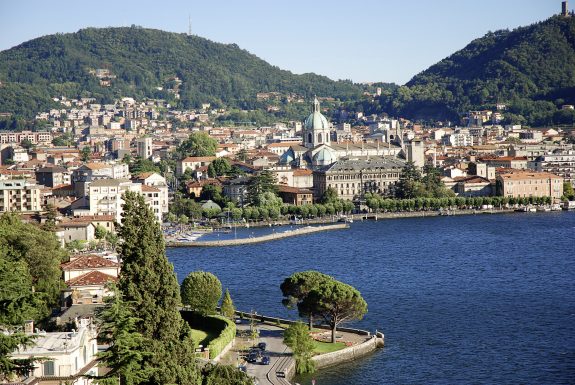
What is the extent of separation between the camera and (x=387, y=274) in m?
24.9

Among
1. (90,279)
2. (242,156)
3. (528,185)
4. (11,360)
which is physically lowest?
(90,279)

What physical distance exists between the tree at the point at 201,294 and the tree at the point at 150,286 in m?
6.74

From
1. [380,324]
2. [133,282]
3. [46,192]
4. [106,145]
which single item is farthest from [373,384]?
[106,145]

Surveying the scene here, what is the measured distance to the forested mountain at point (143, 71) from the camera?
11031 cm

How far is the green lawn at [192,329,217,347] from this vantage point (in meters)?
16.2

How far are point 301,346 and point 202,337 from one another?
1807 millimetres

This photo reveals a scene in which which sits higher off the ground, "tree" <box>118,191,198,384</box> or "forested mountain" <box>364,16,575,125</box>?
"forested mountain" <box>364,16,575,125</box>

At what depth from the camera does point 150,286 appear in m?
10.8

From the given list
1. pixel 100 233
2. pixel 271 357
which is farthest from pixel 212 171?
pixel 271 357

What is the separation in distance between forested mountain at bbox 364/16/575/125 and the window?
7223 cm

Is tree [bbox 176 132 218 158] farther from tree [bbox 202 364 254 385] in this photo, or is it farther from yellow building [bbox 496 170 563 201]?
tree [bbox 202 364 254 385]

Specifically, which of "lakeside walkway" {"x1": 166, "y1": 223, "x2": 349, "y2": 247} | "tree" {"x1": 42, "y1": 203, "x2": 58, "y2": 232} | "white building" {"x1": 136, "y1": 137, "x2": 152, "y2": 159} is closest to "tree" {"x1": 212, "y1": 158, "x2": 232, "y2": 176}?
"lakeside walkway" {"x1": 166, "y1": 223, "x2": 349, "y2": 247}

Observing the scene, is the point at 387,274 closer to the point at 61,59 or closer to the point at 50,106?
the point at 50,106

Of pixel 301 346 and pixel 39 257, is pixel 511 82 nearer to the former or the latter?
pixel 39 257
